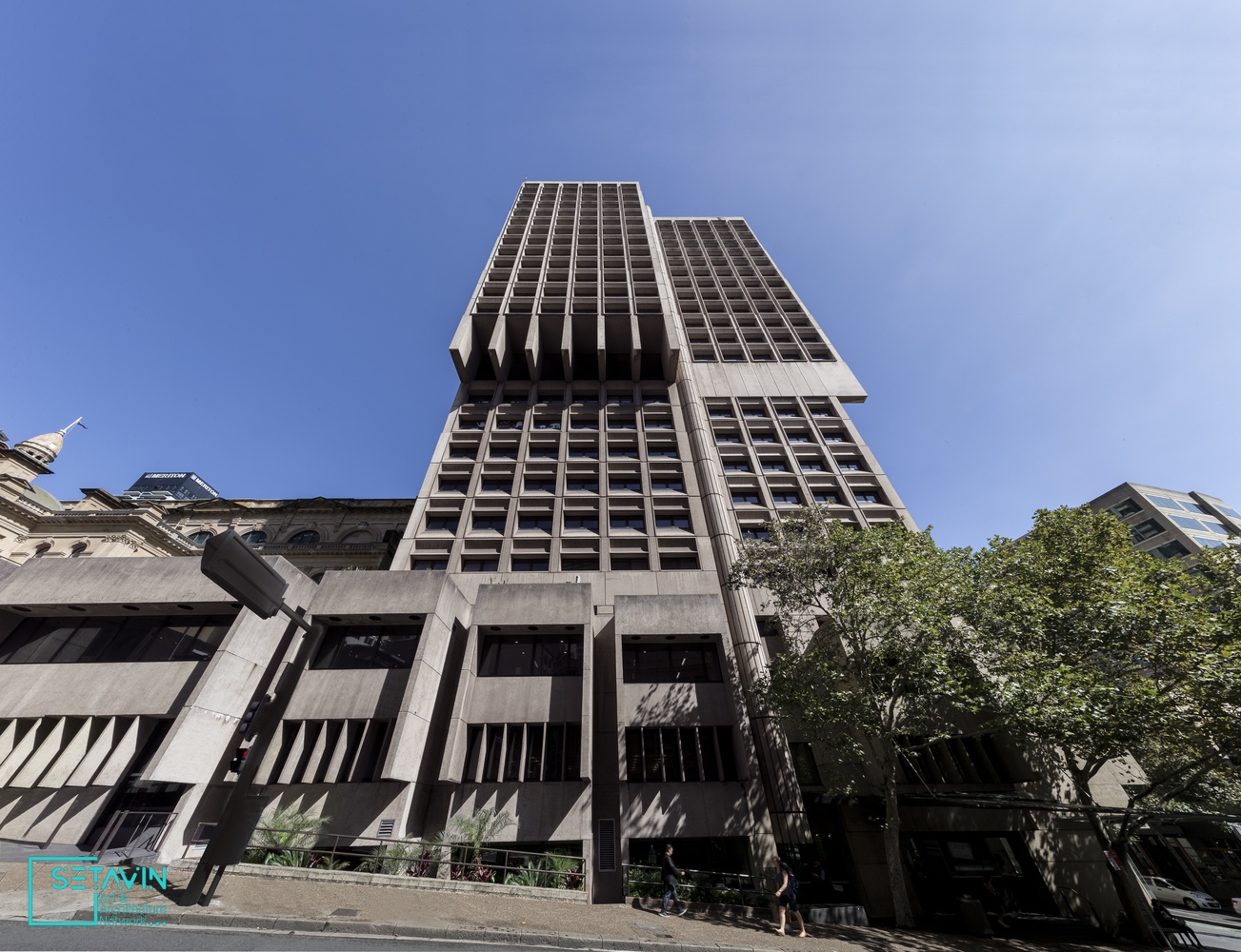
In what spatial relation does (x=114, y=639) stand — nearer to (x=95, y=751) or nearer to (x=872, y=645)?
(x=95, y=751)

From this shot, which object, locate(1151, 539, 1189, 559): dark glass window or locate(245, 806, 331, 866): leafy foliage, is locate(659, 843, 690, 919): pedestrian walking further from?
locate(1151, 539, 1189, 559): dark glass window

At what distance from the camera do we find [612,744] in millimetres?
20859

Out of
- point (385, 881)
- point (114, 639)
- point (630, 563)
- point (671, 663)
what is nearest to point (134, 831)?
point (114, 639)

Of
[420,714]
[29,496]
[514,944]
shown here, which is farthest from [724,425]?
[29,496]

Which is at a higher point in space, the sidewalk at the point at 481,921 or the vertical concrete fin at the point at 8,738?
the vertical concrete fin at the point at 8,738

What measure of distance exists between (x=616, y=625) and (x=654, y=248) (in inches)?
1690

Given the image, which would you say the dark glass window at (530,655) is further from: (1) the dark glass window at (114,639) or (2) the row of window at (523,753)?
(1) the dark glass window at (114,639)

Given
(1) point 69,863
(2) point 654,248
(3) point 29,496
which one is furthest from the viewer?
(2) point 654,248

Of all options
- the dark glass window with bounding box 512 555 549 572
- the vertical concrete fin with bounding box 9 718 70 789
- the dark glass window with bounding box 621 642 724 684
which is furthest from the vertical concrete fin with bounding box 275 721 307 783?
the dark glass window with bounding box 621 642 724 684

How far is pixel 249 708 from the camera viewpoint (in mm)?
→ 6742

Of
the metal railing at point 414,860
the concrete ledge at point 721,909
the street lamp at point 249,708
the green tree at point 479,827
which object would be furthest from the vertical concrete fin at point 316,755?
the street lamp at point 249,708

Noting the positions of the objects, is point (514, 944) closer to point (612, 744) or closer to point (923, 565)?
point (612, 744)

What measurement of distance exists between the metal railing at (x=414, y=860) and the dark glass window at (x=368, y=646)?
6.47m

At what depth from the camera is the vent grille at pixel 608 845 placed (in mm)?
17766
